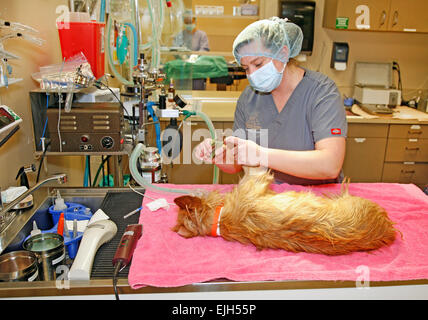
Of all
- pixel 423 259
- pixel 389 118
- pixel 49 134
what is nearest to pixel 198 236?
pixel 423 259

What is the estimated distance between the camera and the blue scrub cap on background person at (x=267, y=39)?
1.57m

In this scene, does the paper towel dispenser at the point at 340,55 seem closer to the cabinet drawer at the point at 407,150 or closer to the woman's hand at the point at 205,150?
the cabinet drawer at the point at 407,150

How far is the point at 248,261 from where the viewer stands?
106cm

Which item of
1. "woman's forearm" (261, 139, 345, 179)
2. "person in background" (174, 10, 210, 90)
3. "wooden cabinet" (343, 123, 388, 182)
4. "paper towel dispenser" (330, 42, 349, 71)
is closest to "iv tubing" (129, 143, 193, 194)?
"woman's forearm" (261, 139, 345, 179)

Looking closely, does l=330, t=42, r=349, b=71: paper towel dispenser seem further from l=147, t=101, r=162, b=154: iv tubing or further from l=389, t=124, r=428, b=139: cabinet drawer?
l=147, t=101, r=162, b=154: iv tubing

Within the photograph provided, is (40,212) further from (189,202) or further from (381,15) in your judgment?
(381,15)

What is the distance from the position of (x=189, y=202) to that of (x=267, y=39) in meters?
0.80

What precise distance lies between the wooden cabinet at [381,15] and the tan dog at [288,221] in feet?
8.80

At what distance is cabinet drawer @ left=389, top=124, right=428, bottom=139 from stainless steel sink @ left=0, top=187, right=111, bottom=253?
2780 mm

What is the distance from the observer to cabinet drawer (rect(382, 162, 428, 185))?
351cm

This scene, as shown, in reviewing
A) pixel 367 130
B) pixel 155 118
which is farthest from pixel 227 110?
pixel 155 118

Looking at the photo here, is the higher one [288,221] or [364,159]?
[288,221]

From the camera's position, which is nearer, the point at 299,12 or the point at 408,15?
the point at 408,15

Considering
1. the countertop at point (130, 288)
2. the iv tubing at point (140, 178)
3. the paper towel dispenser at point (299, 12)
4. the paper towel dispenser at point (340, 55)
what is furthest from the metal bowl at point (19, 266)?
the paper towel dispenser at point (340, 55)
